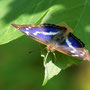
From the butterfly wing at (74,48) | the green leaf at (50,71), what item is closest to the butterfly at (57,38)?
the butterfly wing at (74,48)

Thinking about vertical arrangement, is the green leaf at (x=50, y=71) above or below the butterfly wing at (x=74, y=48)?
above

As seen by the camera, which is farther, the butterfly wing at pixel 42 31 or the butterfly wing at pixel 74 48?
the butterfly wing at pixel 42 31

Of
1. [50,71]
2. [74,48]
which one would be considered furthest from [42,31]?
[50,71]

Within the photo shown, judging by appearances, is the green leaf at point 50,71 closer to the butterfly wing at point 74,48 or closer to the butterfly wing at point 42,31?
the butterfly wing at point 74,48

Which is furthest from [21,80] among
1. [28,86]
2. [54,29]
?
[54,29]

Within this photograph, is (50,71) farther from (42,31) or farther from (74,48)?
(42,31)

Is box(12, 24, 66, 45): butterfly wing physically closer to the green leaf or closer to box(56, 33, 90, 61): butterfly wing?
box(56, 33, 90, 61): butterfly wing
